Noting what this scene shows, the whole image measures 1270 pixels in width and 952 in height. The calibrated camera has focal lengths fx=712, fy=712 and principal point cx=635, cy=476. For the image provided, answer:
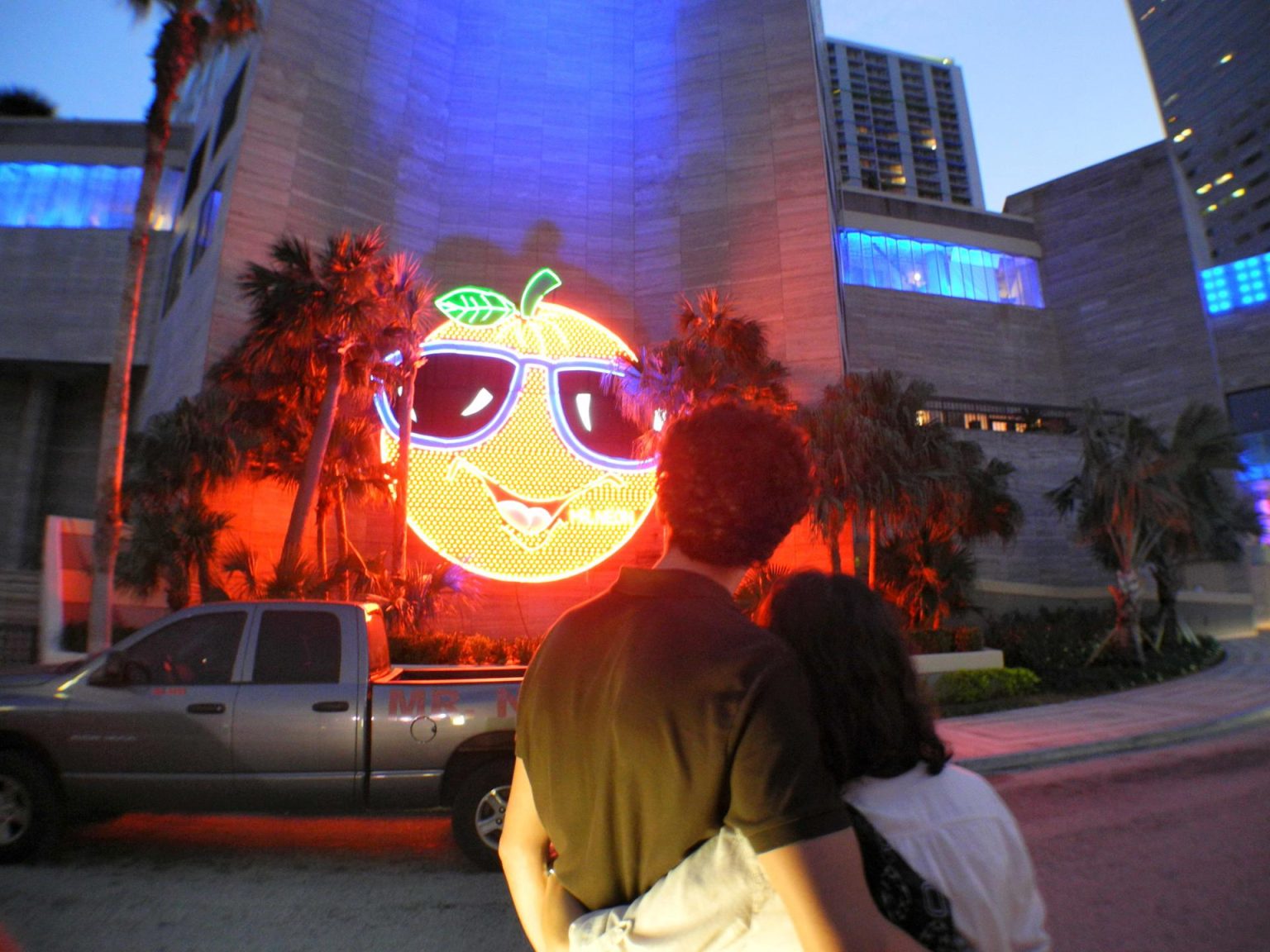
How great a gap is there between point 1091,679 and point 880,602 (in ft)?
51.2

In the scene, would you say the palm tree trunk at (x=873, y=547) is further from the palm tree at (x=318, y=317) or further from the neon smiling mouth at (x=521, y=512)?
the palm tree at (x=318, y=317)

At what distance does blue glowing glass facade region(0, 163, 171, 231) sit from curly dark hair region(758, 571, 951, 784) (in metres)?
32.8

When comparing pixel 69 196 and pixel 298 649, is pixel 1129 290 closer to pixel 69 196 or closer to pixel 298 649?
pixel 298 649

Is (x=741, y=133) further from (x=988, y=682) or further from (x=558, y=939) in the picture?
(x=558, y=939)

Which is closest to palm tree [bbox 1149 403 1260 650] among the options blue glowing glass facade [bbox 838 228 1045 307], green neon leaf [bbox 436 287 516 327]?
blue glowing glass facade [bbox 838 228 1045 307]

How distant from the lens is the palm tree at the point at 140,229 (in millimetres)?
11055

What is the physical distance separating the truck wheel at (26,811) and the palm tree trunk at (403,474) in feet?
33.4

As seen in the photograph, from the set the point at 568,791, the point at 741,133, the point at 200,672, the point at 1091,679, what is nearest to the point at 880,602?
the point at 568,791

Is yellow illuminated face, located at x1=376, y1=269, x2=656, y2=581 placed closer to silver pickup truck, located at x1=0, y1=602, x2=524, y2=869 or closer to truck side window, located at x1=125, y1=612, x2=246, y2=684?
truck side window, located at x1=125, y1=612, x2=246, y2=684

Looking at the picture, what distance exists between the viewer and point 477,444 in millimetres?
18141

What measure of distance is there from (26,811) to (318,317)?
10.7 metres

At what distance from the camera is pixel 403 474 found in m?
16.0

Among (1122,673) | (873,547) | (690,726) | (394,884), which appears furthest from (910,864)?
(1122,673)

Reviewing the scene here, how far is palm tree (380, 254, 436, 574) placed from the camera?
1508 centimetres
